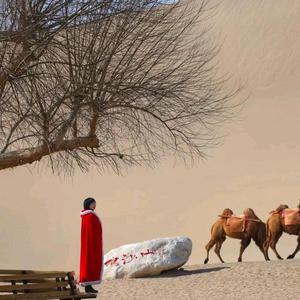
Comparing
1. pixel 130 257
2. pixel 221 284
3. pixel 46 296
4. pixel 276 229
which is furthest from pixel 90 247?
pixel 276 229

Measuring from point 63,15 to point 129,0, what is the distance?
109 centimetres

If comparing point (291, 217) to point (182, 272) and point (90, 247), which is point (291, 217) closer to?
point (182, 272)

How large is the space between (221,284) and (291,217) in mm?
4028

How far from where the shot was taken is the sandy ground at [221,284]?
1446cm

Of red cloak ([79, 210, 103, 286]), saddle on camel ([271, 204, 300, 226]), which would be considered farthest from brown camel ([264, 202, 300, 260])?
red cloak ([79, 210, 103, 286])

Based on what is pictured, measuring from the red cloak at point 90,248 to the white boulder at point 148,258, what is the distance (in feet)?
17.6

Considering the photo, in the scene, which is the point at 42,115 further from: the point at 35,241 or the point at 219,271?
the point at 35,241

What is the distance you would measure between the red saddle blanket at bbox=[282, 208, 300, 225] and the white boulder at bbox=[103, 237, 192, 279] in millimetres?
2404

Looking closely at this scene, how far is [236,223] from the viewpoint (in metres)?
19.6

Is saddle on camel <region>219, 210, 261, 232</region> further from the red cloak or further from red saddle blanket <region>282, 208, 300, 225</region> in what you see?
the red cloak

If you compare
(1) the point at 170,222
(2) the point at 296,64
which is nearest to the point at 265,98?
(2) the point at 296,64

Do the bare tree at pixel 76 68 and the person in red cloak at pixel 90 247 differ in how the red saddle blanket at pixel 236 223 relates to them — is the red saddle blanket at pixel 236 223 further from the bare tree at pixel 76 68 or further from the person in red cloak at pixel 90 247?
the person in red cloak at pixel 90 247

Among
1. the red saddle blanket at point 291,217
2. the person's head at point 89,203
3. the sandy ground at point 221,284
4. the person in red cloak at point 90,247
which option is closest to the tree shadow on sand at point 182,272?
the sandy ground at point 221,284

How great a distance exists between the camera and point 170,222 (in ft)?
126
